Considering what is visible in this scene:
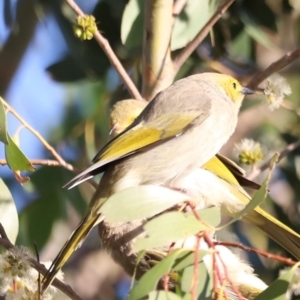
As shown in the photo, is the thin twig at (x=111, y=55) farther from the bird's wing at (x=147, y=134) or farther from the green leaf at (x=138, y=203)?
the green leaf at (x=138, y=203)

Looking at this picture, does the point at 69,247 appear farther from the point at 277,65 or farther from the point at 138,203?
the point at 277,65

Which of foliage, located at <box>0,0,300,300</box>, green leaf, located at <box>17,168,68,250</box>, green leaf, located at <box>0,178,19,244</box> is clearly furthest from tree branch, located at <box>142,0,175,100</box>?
green leaf, located at <box>0,178,19,244</box>

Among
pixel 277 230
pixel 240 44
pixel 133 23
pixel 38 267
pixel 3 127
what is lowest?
pixel 277 230

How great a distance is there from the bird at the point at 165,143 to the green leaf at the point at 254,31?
495 mm

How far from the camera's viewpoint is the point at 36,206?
110 inches

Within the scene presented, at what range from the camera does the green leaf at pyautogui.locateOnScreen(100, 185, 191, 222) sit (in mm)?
1529

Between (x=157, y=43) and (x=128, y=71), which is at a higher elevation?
(x=157, y=43)

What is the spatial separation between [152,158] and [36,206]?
27.9 inches

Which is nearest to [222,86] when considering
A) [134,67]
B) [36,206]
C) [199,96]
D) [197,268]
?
[199,96]

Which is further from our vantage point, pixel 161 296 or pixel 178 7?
pixel 178 7

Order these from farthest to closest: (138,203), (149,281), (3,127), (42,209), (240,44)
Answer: (240,44) < (42,209) < (3,127) < (138,203) < (149,281)

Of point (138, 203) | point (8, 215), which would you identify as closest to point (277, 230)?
point (8, 215)

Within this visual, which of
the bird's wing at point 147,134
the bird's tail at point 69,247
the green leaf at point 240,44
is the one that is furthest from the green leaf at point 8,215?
the green leaf at point 240,44

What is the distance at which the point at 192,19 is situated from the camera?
2553 millimetres
